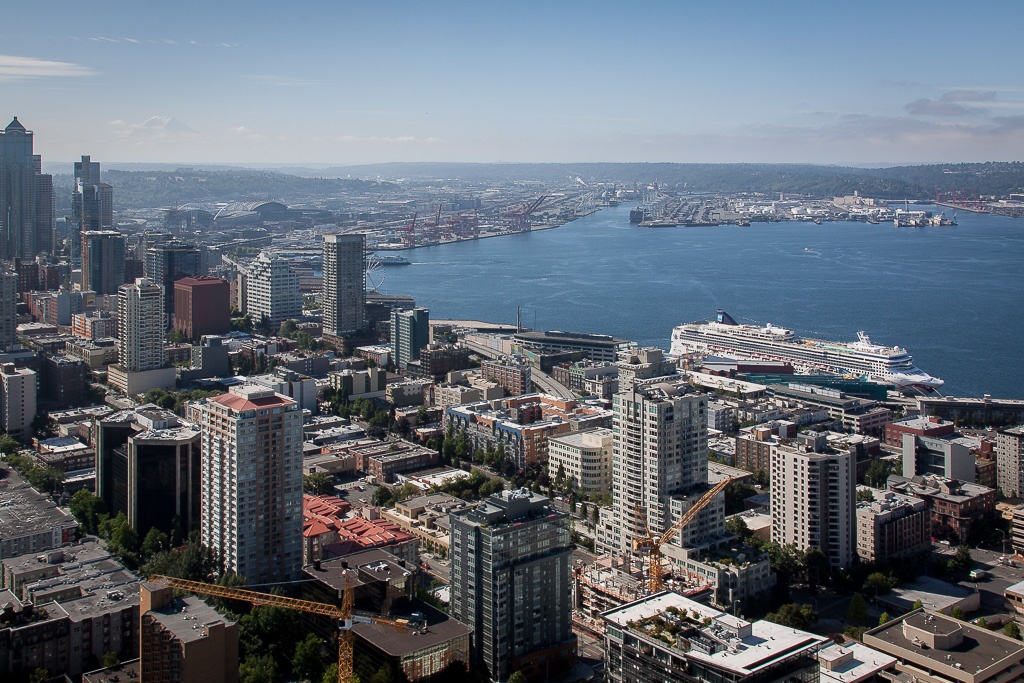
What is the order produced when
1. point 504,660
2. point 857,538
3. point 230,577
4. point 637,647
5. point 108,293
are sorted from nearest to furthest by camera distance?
1. point 637,647
2. point 504,660
3. point 230,577
4. point 857,538
5. point 108,293

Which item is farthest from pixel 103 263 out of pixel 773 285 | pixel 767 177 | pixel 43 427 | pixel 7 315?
pixel 767 177

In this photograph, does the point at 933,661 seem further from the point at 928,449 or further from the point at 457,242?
the point at 457,242

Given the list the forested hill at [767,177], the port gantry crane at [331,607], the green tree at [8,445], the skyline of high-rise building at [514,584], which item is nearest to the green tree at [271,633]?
the port gantry crane at [331,607]

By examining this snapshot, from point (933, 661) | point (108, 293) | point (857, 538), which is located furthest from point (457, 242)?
point (933, 661)

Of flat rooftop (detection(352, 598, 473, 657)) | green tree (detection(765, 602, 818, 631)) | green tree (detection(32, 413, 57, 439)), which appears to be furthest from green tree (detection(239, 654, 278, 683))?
green tree (detection(32, 413, 57, 439))

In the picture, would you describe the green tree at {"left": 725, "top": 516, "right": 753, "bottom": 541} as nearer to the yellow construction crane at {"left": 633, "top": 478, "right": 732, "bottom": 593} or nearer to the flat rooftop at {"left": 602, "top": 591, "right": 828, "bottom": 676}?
the yellow construction crane at {"left": 633, "top": 478, "right": 732, "bottom": 593}
